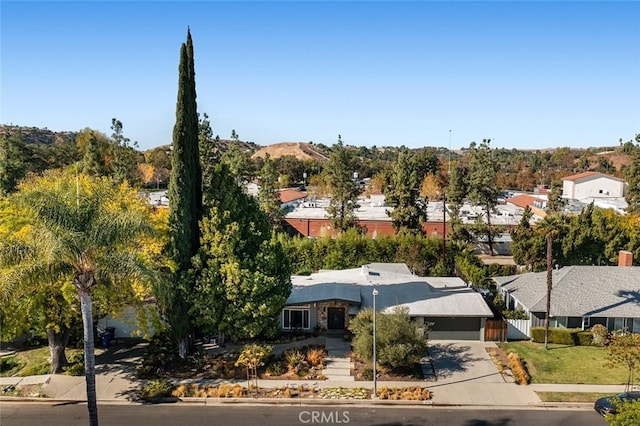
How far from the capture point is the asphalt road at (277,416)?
21312 millimetres

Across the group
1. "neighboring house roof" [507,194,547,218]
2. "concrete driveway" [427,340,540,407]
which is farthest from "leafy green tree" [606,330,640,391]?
"neighboring house roof" [507,194,547,218]

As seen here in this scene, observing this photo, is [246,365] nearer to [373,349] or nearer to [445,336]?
[373,349]

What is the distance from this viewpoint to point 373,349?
25.1m

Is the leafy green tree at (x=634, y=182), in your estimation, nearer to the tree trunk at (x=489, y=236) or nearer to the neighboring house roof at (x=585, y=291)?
the tree trunk at (x=489, y=236)

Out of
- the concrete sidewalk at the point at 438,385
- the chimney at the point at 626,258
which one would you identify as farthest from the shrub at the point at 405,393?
the chimney at the point at 626,258

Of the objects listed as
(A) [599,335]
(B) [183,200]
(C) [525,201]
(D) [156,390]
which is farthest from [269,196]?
(C) [525,201]

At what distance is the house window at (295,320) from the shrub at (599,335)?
56.5 ft

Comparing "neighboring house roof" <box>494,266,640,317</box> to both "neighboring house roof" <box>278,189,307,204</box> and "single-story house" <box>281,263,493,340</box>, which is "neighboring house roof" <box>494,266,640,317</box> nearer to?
"single-story house" <box>281,263,493,340</box>

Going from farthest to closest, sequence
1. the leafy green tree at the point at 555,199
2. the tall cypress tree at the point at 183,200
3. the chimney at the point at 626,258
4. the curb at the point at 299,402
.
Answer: the leafy green tree at the point at 555,199 < the chimney at the point at 626,258 < the tall cypress tree at the point at 183,200 < the curb at the point at 299,402

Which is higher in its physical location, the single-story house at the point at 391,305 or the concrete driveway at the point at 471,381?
the single-story house at the point at 391,305

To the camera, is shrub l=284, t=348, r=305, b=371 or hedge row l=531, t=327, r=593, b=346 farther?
hedge row l=531, t=327, r=593, b=346

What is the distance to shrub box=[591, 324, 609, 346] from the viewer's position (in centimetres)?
2988

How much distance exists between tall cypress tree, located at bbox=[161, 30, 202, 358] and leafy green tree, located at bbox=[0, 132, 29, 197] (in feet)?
132

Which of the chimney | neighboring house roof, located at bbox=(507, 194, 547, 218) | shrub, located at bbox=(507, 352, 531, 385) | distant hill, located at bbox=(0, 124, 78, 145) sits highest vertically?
distant hill, located at bbox=(0, 124, 78, 145)
